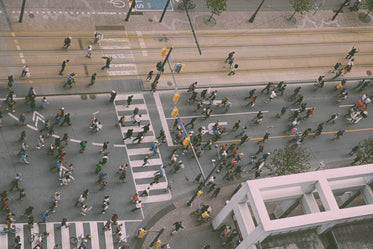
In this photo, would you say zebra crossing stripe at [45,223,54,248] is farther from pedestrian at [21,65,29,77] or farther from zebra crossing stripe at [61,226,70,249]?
pedestrian at [21,65,29,77]

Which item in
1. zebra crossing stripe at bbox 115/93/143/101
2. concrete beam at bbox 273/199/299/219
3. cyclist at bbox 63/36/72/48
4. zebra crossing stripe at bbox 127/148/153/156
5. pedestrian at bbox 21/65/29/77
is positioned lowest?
concrete beam at bbox 273/199/299/219

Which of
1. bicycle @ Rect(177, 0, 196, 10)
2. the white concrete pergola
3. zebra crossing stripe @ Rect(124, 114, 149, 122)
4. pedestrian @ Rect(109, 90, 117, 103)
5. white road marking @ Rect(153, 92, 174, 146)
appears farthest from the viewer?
bicycle @ Rect(177, 0, 196, 10)

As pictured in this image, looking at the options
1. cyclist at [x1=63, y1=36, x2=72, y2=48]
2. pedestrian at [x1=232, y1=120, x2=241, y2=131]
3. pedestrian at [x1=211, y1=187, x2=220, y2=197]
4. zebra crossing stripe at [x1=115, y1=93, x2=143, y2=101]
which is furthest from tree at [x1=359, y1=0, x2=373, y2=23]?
cyclist at [x1=63, y1=36, x2=72, y2=48]

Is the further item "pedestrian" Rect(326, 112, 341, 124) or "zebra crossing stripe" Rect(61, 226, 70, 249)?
"pedestrian" Rect(326, 112, 341, 124)

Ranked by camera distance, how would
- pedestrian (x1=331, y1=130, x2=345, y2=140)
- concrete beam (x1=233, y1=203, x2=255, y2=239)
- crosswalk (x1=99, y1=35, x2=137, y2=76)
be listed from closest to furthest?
concrete beam (x1=233, y1=203, x2=255, y2=239) → pedestrian (x1=331, y1=130, x2=345, y2=140) → crosswalk (x1=99, y1=35, x2=137, y2=76)

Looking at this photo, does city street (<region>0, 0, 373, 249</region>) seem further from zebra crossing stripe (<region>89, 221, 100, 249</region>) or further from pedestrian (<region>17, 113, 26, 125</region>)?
pedestrian (<region>17, 113, 26, 125</region>)

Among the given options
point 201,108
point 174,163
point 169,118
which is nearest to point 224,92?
point 201,108

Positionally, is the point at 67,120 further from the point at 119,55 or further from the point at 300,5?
the point at 300,5

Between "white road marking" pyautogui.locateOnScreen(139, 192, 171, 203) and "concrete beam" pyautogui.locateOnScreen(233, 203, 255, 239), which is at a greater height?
"white road marking" pyautogui.locateOnScreen(139, 192, 171, 203)
